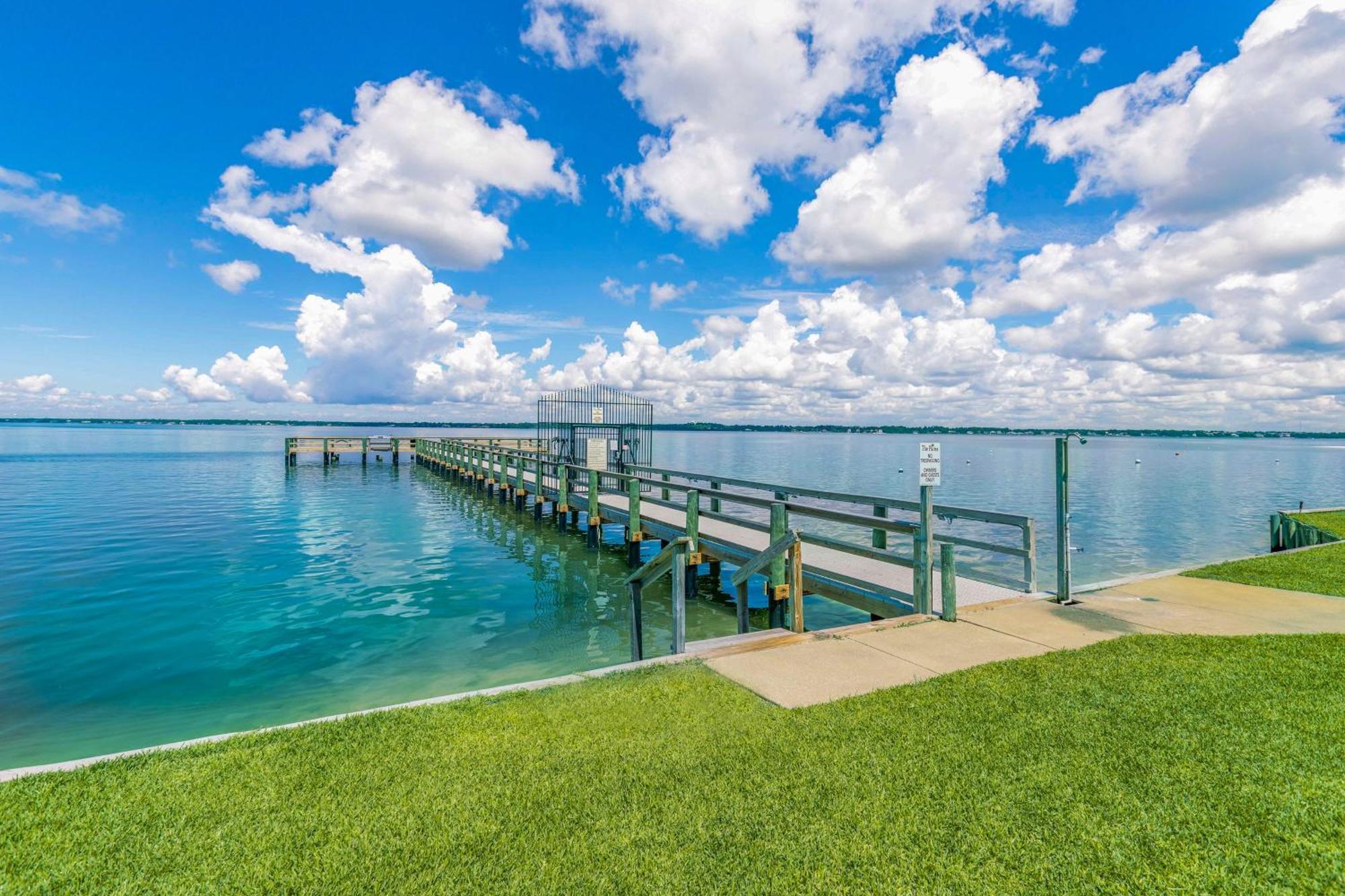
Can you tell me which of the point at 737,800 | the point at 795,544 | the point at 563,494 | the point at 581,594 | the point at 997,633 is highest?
the point at 795,544

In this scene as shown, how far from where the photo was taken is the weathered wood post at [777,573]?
9.15m

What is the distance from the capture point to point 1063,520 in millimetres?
8180

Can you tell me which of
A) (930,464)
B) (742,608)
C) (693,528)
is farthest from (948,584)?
(693,528)

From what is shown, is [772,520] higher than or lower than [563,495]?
higher

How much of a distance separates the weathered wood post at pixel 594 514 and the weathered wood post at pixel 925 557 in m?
11.1

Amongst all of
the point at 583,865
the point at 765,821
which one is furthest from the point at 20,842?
the point at 765,821

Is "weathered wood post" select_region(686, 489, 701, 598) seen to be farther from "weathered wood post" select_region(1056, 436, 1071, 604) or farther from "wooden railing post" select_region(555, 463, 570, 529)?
"wooden railing post" select_region(555, 463, 570, 529)

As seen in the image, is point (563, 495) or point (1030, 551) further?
point (563, 495)

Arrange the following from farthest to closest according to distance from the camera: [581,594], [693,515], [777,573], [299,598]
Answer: [581,594] < [299,598] < [693,515] < [777,573]

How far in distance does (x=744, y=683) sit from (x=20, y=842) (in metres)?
4.46

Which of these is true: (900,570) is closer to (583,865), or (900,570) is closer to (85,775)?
(583,865)

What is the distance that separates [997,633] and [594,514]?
1245cm

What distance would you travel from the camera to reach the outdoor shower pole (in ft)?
26.2

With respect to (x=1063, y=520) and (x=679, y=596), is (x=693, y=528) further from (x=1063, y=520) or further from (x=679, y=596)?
(x=1063, y=520)
